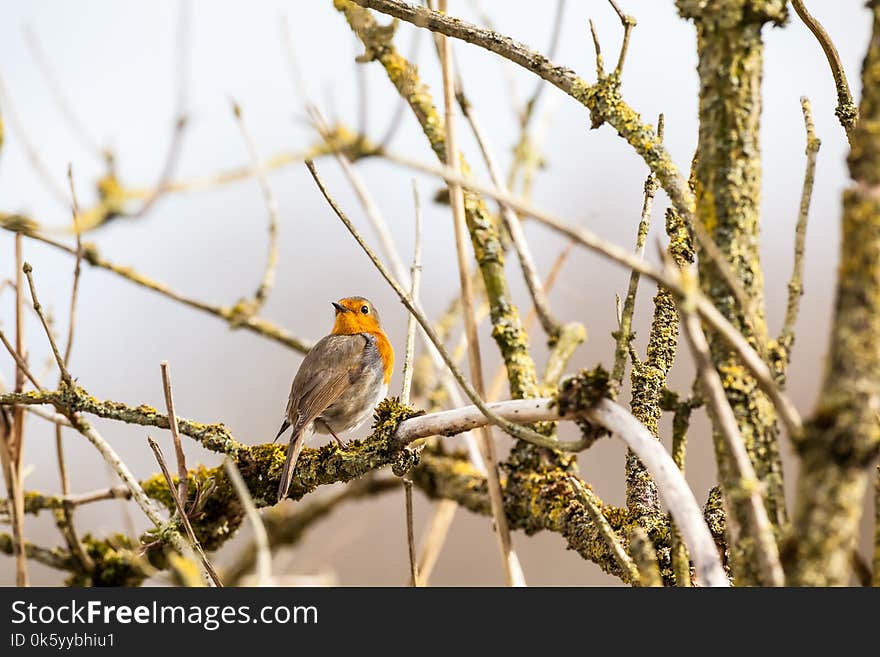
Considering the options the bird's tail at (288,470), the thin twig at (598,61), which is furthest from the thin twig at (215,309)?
the thin twig at (598,61)

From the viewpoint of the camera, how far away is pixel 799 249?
4.58 ft

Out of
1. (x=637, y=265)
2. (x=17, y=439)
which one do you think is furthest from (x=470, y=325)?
(x=17, y=439)

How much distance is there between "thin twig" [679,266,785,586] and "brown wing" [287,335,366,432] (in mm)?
2107

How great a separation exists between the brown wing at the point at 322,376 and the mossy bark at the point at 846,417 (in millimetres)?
2275

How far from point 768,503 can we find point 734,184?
475 millimetres

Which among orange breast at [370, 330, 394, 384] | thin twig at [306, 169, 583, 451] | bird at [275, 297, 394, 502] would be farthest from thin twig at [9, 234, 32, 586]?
orange breast at [370, 330, 394, 384]

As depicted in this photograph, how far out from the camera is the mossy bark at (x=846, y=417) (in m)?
0.97

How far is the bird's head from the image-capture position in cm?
420

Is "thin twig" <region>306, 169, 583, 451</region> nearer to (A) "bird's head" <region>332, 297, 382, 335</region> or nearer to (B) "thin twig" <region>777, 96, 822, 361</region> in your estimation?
(B) "thin twig" <region>777, 96, 822, 361</region>

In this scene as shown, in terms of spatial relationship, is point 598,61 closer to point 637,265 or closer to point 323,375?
point 637,265

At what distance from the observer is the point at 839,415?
0.97 metres

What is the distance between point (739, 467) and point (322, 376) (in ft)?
7.98
